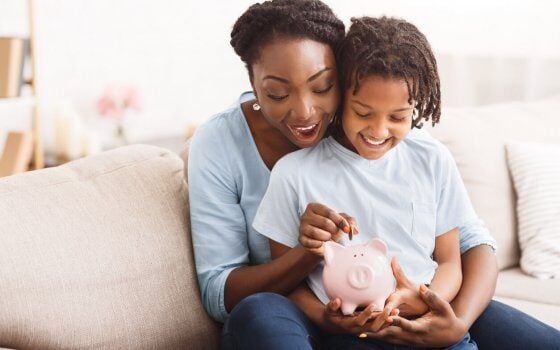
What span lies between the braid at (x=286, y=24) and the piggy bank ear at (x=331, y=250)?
370mm

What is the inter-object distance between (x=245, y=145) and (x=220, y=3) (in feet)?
8.96

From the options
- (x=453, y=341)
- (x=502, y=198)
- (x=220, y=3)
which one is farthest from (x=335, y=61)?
(x=220, y=3)

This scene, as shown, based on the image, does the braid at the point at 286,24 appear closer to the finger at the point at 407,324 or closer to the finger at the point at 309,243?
the finger at the point at 309,243

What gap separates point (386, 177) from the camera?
1.45 meters

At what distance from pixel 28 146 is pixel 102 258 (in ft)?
6.91

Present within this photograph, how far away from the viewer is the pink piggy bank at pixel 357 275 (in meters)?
1.24

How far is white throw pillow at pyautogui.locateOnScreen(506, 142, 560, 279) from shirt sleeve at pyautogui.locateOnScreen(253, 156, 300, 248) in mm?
905

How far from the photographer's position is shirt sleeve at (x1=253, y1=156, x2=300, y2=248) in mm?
1409

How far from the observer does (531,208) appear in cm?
207

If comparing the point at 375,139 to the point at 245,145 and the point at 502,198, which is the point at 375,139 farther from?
the point at 502,198

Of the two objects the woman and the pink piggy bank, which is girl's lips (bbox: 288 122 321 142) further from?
the pink piggy bank

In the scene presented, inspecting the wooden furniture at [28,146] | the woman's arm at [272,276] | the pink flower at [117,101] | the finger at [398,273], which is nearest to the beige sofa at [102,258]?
the woman's arm at [272,276]

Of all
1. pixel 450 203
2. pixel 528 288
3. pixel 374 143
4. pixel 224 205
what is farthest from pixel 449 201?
pixel 528 288

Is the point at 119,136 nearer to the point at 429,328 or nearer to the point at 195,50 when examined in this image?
the point at 195,50
